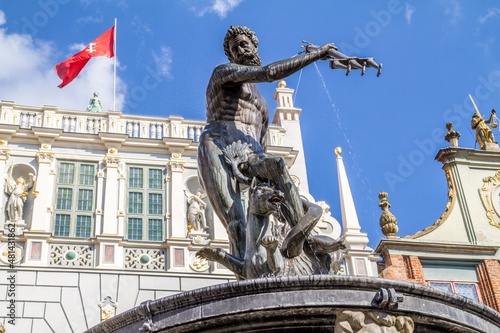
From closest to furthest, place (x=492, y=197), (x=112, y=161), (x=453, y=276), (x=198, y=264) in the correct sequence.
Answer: (x=198, y=264) < (x=453, y=276) < (x=112, y=161) < (x=492, y=197)

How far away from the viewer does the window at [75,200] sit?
22.6 m

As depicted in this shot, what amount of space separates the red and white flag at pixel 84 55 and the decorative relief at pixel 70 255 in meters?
6.98

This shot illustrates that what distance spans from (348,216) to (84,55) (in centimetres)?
1081

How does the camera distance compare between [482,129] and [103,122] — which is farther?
[482,129]

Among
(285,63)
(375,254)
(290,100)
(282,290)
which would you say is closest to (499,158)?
(375,254)

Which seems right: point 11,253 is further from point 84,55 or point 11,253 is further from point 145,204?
point 84,55

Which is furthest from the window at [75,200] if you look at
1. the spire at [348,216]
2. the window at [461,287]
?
the window at [461,287]

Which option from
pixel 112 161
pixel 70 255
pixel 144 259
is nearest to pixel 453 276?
pixel 144 259

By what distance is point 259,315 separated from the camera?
228 inches

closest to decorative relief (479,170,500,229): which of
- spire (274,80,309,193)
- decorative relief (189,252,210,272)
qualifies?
spire (274,80,309,193)

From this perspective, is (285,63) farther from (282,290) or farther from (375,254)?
(375,254)

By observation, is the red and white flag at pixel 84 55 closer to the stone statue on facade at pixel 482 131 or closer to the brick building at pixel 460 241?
the brick building at pixel 460 241

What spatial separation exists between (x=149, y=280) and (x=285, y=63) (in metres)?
15.0

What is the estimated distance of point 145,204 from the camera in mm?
23734
